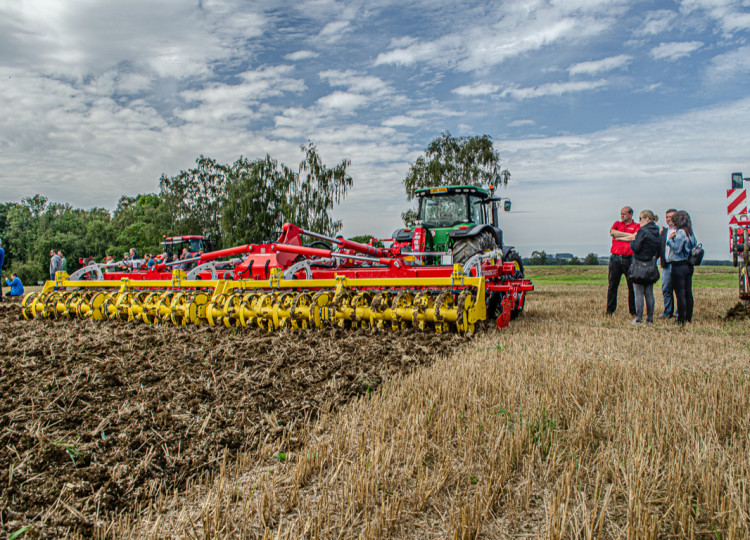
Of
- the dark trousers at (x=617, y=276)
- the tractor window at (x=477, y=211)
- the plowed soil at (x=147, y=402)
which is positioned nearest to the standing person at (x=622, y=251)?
the dark trousers at (x=617, y=276)

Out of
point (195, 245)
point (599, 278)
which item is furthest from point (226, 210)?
point (599, 278)

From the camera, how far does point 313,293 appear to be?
598 cm

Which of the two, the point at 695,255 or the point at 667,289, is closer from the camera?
the point at 695,255

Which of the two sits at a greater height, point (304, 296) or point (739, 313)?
point (304, 296)

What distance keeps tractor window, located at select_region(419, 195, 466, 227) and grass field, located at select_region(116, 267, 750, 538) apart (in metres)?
5.41

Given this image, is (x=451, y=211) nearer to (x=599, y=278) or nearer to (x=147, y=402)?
(x=147, y=402)

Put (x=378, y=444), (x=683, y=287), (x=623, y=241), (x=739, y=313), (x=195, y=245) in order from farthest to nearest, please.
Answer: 1. (x=195, y=245)
2. (x=623, y=241)
3. (x=739, y=313)
4. (x=683, y=287)
5. (x=378, y=444)

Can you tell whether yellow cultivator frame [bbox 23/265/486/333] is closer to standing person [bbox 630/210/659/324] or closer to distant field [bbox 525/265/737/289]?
standing person [bbox 630/210/659/324]

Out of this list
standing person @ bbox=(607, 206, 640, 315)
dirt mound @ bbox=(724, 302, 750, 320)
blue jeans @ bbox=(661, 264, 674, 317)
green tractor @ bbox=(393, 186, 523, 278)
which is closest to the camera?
dirt mound @ bbox=(724, 302, 750, 320)

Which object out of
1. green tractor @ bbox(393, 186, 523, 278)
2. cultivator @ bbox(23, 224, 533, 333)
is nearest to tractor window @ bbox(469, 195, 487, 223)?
green tractor @ bbox(393, 186, 523, 278)

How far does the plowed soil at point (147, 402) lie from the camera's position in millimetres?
2047

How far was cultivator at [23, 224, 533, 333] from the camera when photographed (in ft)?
18.2

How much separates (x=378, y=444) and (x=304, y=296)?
367cm

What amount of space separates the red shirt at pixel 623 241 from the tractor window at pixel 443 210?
246cm
